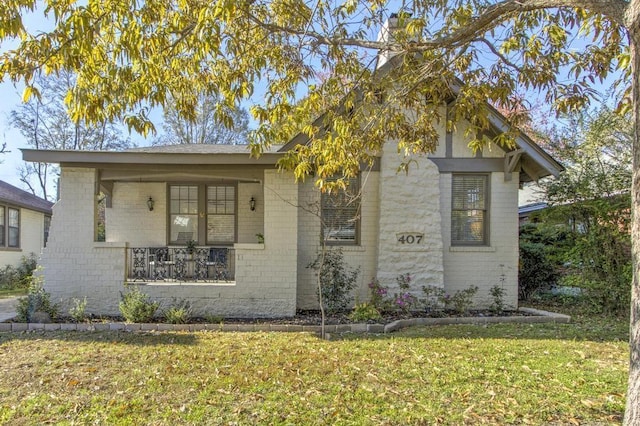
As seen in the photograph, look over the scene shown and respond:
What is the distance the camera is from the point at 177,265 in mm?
8172

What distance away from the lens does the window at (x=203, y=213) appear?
33.8 ft

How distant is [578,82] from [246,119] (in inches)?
898

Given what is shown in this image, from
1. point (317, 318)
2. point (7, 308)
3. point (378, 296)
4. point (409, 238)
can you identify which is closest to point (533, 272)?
point (409, 238)

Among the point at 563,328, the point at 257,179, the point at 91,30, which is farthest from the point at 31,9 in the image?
the point at 563,328

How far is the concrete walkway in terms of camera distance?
296 inches

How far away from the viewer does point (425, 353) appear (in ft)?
18.0

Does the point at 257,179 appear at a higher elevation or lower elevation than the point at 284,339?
higher

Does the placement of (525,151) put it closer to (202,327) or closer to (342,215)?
(342,215)

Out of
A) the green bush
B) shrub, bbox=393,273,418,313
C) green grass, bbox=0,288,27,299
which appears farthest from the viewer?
the green bush

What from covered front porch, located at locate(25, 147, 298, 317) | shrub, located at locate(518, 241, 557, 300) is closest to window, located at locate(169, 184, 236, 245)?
covered front porch, located at locate(25, 147, 298, 317)

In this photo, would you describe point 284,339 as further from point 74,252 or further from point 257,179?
point 74,252

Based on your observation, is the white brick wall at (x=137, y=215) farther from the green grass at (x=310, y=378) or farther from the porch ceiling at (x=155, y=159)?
the green grass at (x=310, y=378)

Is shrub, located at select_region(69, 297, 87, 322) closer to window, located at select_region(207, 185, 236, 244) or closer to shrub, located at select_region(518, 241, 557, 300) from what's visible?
window, located at select_region(207, 185, 236, 244)

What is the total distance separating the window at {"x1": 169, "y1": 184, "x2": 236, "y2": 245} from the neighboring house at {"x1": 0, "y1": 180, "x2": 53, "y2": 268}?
8.00 meters
